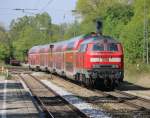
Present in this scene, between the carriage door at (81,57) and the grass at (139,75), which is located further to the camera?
the grass at (139,75)

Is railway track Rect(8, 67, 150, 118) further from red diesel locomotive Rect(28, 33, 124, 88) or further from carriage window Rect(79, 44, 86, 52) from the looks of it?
carriage window Rect(79, 44, 86, 52)

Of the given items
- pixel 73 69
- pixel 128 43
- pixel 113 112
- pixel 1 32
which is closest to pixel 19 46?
pixel 1 32

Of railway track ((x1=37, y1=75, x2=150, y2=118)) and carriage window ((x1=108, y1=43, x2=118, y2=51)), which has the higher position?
carriage window ((x1=108, y1=43, x2=118, y2=51))

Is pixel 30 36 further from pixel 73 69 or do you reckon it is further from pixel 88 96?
pixel 88 96

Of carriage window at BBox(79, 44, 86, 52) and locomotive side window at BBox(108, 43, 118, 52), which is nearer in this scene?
locomotive side window at BBox(108, 43, 118, 52)

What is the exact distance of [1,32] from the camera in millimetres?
149750

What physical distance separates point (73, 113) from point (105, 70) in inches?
451

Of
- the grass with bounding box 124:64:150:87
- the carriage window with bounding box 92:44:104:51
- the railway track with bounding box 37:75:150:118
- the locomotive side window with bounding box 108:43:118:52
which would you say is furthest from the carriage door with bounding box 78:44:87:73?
the grass with bounding box 124:64:150:87

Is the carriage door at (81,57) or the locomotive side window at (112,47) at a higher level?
the locomotive side window at (112,47)

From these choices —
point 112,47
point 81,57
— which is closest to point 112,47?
point 112,47

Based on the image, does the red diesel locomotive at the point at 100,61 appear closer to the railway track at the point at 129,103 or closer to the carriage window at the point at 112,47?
the carriage window at the point at 112,47

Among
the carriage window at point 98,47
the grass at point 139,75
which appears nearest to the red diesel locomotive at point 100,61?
the carriage window at point 98,47

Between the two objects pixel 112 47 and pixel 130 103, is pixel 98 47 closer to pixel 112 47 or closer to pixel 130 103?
pixel 112 47

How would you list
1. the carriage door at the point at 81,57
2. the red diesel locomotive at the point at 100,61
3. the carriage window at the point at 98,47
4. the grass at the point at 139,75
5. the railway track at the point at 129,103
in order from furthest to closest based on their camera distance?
the grass at the point at 139,75
the carriage door at the point at 81,57
the carriage window at the point at 98,47
the red diesel locomotive at the point at 100,61
the railway track at the point at 129,103
